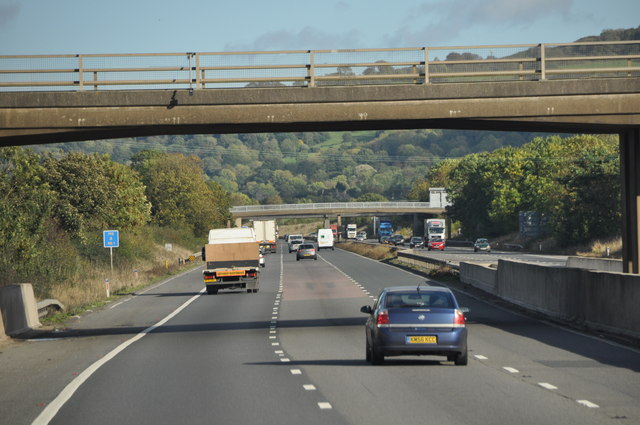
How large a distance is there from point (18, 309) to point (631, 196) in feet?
55.5

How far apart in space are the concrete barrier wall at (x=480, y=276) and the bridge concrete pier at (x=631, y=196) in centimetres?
1120

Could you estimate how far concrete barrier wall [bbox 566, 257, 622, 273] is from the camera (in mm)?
47078

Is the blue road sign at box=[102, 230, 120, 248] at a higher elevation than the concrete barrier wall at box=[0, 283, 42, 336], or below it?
higher

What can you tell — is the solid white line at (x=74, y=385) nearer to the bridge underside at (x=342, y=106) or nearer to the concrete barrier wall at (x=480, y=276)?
the bridge underside at (x=342, y=106)

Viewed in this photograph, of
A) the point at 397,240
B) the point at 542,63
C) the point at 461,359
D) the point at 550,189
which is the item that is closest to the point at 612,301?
the point at 461,359

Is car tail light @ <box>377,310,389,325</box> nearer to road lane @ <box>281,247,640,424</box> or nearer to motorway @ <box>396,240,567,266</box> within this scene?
road lane @ <box>281,247,640,424</box>

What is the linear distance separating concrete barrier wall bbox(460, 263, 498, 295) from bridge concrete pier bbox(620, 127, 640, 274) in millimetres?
11200

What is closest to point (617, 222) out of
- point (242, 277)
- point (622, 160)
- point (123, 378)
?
point (242, 277)

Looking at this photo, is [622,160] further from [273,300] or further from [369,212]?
[369,212]

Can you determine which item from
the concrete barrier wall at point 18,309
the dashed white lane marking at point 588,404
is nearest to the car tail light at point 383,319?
the dashed white lane marking at point 588,404

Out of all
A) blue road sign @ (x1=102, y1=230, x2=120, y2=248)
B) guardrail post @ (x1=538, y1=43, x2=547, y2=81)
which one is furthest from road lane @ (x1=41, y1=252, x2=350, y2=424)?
blue road sign @ (x1=102, y1=230, x2=120, y2=248)

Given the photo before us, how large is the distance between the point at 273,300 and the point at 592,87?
17895 mm

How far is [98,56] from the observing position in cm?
2739

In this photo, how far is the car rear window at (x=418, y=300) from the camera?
18.5 meters
